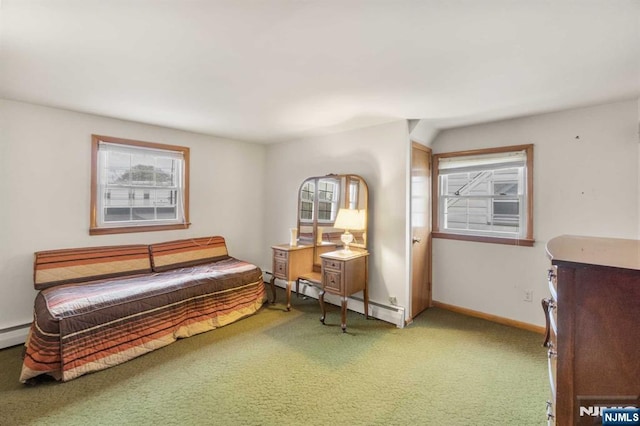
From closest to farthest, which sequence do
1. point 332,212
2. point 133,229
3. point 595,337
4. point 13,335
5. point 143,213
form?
1. point 595,337
2. point 13,335
3. point 133,229
4. point 143,213
5. point 332,212

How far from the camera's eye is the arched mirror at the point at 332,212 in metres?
3.38

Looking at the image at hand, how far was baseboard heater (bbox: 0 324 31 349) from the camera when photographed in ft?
8.61

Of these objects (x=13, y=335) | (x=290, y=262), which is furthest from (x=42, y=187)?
(x=290, y=262)

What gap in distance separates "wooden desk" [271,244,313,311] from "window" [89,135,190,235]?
4.46 feet

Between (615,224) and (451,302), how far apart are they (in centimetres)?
175

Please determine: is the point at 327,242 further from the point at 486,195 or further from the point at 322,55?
the point at 322,55

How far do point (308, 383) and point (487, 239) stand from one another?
252 centimetres

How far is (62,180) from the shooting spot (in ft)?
9.73

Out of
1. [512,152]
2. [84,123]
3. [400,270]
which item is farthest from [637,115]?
[84,123]

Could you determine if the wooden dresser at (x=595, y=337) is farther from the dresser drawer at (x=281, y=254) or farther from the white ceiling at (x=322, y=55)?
the dresser drawer at (x=281, y=254)

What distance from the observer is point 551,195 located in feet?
9.60

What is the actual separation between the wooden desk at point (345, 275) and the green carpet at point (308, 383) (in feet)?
1.20

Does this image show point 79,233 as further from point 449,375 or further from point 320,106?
point 449,375

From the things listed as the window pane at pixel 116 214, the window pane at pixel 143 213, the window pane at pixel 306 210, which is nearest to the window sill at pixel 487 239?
the window pane at pixel 306 210
